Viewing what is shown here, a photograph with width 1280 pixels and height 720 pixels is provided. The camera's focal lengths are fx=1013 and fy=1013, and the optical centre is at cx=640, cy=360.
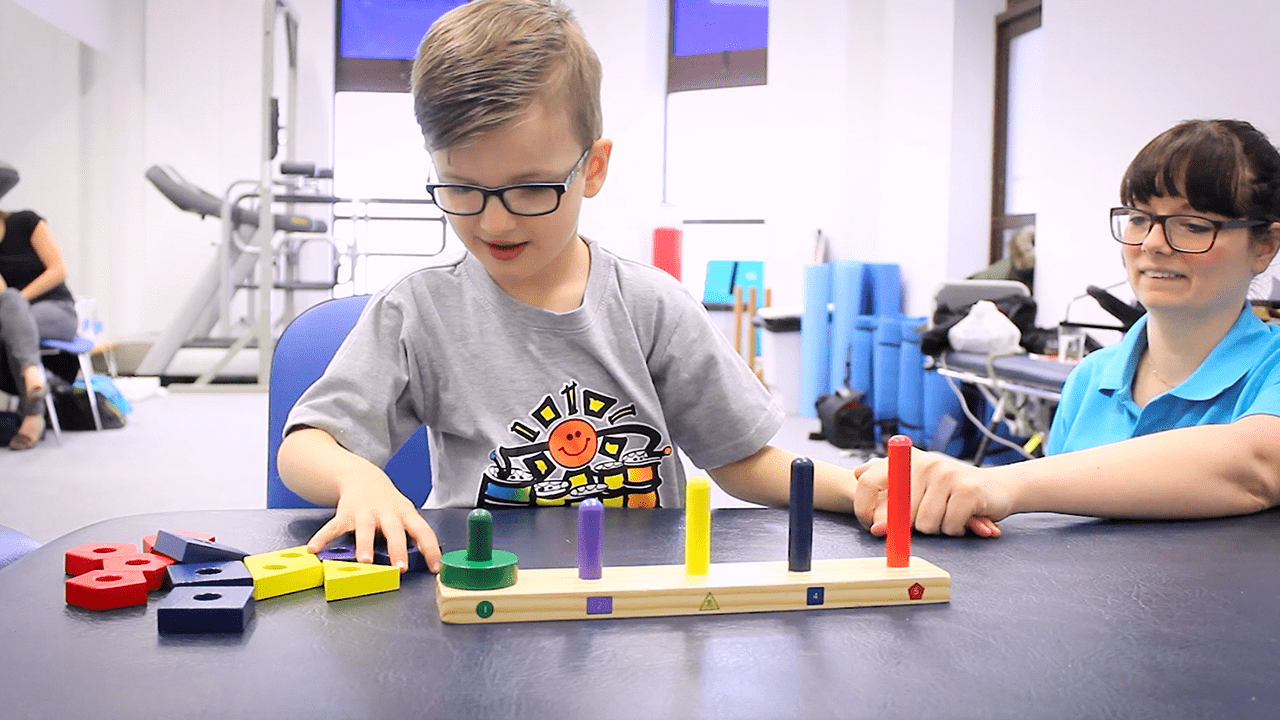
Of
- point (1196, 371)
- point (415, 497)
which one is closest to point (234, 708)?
point (415, 497)

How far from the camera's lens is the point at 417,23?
782 centimetres

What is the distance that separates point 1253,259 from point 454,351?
35.3 inches

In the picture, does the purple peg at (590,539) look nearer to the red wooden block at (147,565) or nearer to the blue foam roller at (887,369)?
the red wooden block at (147,565)

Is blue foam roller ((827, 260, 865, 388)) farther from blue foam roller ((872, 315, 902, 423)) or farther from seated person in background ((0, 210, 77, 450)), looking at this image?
seated person in background ((0, 210, 77, 450))

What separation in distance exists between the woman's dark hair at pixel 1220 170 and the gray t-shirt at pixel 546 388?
1.69ft

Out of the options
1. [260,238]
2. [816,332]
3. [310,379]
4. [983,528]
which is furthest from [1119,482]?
[260,238]

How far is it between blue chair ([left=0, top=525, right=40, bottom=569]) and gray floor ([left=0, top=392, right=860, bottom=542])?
2.00 meters

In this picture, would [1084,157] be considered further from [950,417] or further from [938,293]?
[950,417]

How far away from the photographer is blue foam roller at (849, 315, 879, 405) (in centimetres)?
493

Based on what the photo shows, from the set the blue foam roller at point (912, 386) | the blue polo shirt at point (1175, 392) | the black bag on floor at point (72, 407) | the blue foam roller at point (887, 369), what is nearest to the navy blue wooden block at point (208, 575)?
the blue polo shirt at point (1175, 392)

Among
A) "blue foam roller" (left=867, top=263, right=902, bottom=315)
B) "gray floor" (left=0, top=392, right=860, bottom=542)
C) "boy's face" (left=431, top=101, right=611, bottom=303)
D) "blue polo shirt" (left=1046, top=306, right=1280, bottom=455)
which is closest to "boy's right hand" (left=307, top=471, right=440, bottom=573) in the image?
"boy's face" (left=431, top=101, right=611, bottom=303)

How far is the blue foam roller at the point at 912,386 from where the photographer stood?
4391 millimetres

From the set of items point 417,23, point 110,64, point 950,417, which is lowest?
point 950,417

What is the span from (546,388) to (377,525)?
0.35 meters
